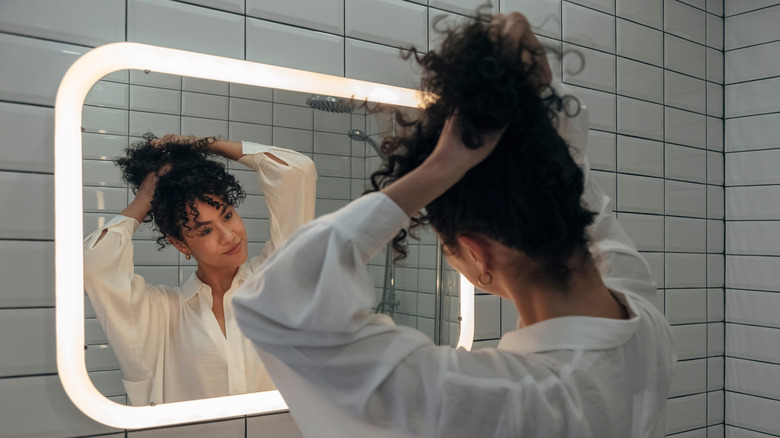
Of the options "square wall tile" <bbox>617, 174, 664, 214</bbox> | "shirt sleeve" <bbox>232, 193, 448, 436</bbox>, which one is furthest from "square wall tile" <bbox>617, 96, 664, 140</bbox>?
"shirt sleeve" <bbox>232, 193, 448, 436</bbox>

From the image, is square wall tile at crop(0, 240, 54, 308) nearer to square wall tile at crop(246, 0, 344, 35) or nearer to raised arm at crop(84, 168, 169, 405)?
raised arm at crop(84, 168, 169, 405)

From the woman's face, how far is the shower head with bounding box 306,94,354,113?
0.91ft

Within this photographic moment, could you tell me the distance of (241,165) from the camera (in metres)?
1.20

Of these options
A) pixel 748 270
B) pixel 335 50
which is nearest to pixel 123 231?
pixel 335 50

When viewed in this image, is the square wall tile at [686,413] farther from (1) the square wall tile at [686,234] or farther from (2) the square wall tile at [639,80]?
(2) the square wall tile at [639,80]

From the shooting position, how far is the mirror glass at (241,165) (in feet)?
3.47

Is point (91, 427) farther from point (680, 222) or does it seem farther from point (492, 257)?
point (680, 222)

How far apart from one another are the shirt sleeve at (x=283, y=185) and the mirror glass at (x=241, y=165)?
1 centimetres

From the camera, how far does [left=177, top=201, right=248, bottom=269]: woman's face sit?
45.0 inches

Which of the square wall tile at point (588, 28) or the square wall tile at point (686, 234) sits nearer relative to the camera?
the square wall tile at point (588, 28)

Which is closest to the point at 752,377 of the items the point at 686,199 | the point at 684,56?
the point at 686,199

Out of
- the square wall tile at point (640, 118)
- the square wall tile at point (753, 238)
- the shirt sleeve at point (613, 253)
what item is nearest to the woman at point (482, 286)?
the shirt sleeve at point (613, 253)

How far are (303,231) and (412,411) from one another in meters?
0.22

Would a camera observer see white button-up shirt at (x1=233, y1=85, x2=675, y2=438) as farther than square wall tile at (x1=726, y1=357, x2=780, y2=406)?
No
